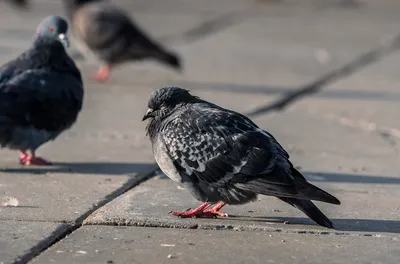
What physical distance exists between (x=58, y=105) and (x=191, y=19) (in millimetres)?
12690

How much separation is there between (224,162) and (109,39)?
691 cm

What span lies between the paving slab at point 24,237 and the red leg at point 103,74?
6639mm

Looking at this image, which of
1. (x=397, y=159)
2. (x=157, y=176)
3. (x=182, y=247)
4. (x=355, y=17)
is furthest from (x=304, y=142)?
(x=355, y=17)

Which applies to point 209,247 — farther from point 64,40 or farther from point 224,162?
point 64,40

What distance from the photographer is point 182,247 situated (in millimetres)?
4961

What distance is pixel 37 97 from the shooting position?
7188mm

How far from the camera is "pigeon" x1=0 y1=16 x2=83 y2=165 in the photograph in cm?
714

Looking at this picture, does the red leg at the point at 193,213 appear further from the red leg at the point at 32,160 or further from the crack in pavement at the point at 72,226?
the red leg at the point at 32,160

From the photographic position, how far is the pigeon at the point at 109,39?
12148 mm

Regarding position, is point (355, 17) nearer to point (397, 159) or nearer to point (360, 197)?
point (397, 159)

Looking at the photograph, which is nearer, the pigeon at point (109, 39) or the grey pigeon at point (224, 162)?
the grey pigeon at point (224, 162)

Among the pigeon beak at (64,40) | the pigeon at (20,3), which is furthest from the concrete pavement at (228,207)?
the pigeon at (20,3)

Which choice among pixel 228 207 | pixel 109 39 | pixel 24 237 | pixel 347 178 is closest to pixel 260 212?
pixel 228 207

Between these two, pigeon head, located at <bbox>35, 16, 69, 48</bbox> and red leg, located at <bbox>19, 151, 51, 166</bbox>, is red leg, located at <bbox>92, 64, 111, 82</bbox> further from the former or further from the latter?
red leg, located at <bbox>19, 151, 51, 166</bbox>
